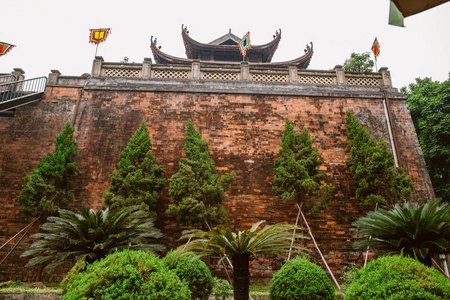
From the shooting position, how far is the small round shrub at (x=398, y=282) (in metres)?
3.50

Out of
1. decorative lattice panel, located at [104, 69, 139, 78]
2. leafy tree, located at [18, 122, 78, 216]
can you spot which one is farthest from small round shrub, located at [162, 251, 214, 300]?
decorative lattice panel, located at [104, 69, 139, 78]

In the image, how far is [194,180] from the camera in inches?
320

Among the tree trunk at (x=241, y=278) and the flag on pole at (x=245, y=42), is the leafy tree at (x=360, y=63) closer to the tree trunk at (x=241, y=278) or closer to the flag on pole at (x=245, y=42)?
the flag on pole at (x=245, y=42)

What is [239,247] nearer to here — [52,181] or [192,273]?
[192,273]

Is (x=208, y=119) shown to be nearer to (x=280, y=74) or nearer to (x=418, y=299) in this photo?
(x=280, y=74)

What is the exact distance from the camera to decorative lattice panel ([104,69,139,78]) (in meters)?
11.2

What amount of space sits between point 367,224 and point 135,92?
8.86 meters

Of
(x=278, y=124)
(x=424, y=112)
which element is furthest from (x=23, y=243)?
(x=424, y=112)

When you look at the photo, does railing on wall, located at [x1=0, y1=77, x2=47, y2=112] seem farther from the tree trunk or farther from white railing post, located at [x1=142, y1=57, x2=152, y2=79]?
the tree trunk

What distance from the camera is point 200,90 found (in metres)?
10.8

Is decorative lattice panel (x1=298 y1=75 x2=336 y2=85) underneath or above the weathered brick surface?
above

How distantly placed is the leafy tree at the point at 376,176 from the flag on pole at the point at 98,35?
1043cm

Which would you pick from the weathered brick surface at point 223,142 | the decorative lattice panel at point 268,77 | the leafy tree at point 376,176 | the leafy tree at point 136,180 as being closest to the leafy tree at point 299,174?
the weathered brick surface at point 223,142

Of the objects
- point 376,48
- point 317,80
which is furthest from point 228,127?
point 376,48
